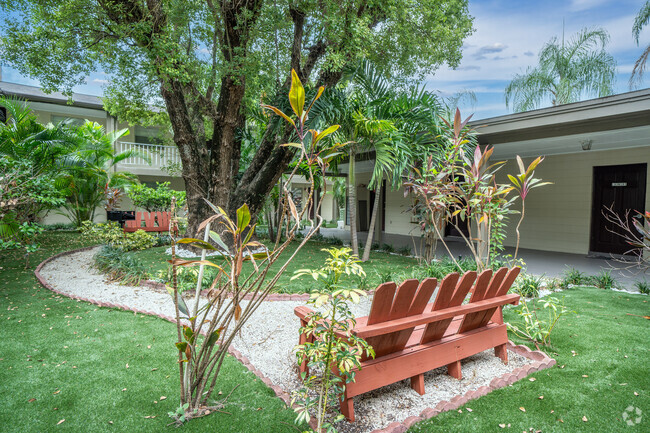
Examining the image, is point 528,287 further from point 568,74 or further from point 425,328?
point 568,74

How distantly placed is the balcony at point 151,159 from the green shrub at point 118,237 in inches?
200

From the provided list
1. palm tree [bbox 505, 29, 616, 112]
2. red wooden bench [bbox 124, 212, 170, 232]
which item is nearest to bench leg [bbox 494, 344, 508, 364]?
red wooden bench [bbox 124, 212, 170, 232]

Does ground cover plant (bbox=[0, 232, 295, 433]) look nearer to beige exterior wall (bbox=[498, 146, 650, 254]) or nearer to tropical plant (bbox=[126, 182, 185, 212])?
tropical plant (bbox=[126, 182, 185, 212])

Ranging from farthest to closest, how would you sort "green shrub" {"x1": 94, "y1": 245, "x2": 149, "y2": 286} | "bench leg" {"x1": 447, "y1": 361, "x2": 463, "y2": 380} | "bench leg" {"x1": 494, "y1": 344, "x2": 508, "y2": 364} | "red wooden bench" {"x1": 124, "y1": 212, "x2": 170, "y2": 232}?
"red wooden bench" {"x1": 124, "y1": 212, "x2": 170, "y2": 232} < "green shrub" {"x1": 94, "y1": 245, "x2": 149, "y2": 286} < "bench leg" {"x1": 494, "y1": 344, "x2": 508, "y2": 364} < "bench leg" {"x1": 447, "y1": 361, "x2": 463, "y2": 380}

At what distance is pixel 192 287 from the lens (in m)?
4.78

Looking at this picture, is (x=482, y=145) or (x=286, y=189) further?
(x=482, y=145)

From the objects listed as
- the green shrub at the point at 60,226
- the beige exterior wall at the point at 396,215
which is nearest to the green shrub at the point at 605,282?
the beige exterior wall at the point at 396,215

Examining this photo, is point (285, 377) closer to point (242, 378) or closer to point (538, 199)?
point (242, 378)

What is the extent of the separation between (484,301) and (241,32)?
649 cm

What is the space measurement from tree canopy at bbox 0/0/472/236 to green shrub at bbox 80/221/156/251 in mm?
1635

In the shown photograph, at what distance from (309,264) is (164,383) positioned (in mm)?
4709

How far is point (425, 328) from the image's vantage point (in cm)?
234

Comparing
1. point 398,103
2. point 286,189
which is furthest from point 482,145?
point 286,189

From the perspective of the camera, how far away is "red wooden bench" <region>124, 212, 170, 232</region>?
10.3 meters
